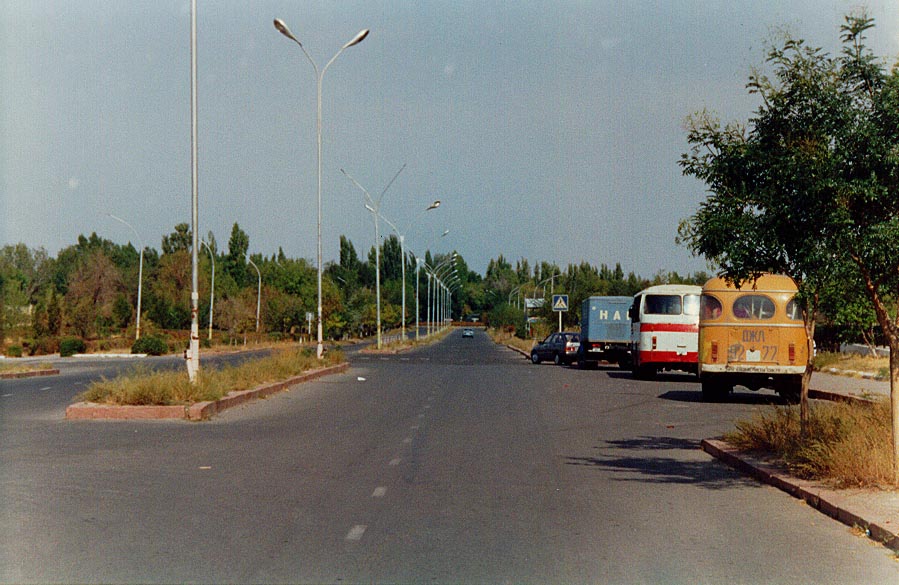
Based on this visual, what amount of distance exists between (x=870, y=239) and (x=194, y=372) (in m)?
14.2

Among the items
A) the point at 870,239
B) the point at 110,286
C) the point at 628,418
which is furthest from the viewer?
the point at 110,286

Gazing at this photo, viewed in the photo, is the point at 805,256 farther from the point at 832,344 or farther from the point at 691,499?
the point at 832,344

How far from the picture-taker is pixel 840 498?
9.38m

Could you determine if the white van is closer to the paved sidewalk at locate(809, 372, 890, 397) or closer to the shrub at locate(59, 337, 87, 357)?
the paved sidewalk at locate(809, 372, 890, 397)

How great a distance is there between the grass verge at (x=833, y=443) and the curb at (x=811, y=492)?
215mm

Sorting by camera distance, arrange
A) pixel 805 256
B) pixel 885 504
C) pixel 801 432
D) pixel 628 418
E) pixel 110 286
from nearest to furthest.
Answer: pixel 885 504, pixel 805 256, pixel 801 432, pixel 628 418, pixel 110 286

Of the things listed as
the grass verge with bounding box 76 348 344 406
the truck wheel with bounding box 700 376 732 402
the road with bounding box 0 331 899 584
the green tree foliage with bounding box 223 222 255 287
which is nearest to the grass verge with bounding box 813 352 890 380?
the truck wheel with bounding box 700 376 732 402

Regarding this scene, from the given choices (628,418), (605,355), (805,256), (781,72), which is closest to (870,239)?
(805,256)

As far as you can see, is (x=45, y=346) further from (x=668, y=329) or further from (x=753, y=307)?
(x=753, y=307)

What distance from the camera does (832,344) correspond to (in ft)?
155

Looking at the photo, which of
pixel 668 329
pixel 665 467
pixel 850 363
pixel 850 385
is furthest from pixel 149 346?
pixel 665 467

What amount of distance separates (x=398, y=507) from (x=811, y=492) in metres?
3.92

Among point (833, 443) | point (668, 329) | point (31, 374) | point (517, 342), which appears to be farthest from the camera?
point (517, 342)

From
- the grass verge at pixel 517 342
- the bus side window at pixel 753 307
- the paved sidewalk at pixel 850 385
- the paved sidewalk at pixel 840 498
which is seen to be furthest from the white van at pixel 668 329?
the grass verge at pixel 517 342
